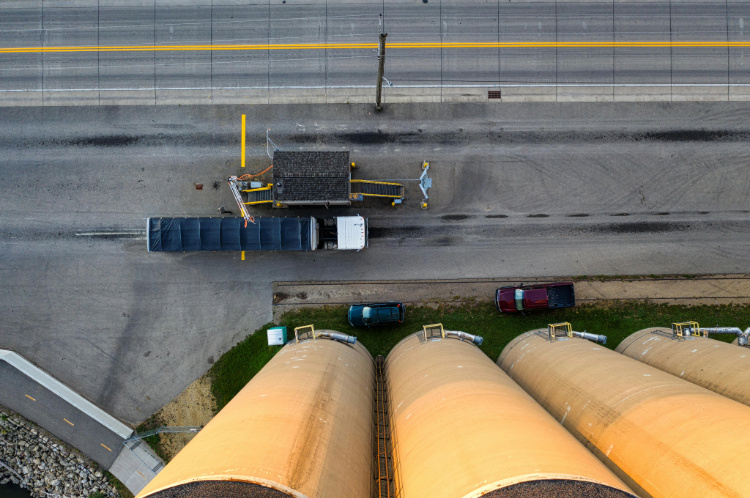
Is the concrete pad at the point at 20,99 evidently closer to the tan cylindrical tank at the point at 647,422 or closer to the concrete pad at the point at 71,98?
the concrete pad at the point at 71,98

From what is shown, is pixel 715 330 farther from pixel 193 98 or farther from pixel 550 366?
pixel 193 98

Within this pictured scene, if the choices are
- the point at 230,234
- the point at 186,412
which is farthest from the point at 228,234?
the point at 186,412

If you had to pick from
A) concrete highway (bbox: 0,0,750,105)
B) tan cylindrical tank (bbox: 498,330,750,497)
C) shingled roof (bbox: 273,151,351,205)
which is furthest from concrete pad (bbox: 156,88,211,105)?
tan cylindrical tank (bbox: 498,330,750,497)

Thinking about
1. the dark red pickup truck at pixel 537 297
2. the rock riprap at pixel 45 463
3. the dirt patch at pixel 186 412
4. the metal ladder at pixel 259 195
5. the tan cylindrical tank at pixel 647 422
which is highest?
the metal ladder at pixel 259 195

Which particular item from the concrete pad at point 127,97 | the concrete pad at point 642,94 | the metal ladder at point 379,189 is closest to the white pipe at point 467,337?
the metal ladder at point 379,189

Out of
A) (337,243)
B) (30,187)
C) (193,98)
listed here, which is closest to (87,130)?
(30,187)
